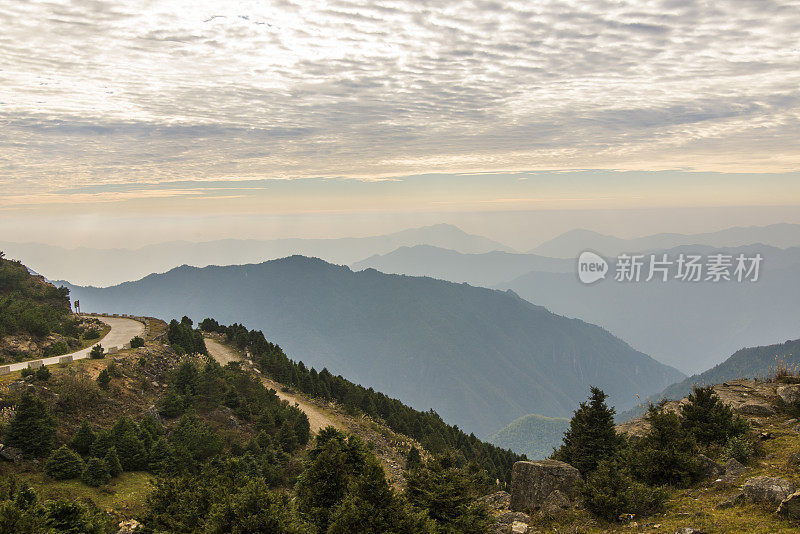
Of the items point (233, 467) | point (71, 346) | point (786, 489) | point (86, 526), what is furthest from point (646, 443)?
point (71, 346)

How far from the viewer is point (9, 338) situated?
37.3 meters

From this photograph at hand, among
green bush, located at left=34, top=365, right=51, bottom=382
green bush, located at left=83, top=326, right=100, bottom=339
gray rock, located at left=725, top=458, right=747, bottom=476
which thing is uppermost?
gray rock, located at left=725, top=458, right=747, bottom=476

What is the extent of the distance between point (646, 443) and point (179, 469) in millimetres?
24300

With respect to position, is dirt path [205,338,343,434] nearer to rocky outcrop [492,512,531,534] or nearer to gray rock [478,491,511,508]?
gray rock [478,491,511,508]

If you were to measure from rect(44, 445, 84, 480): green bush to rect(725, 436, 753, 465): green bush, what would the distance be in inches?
1168

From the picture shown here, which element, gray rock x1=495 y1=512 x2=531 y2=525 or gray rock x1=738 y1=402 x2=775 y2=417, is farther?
gray rock x1=738 y1=402 x2=775 y2=417

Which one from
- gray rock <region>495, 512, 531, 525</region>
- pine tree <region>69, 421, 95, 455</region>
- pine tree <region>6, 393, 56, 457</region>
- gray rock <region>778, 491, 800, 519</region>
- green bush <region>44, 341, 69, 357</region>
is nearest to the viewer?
gray rock <region>778, 491, 800, 519</region>

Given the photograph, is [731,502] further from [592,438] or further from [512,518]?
[592,438]

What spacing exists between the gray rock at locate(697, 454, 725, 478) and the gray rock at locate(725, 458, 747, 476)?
0.21 meters

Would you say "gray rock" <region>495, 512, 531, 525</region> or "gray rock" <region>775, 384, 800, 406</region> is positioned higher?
"gray rock" <region>775, 384, 800, 406</region>

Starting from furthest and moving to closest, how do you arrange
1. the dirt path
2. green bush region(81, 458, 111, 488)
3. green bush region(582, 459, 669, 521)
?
the dirt path
green bush region(81, 458, 111, 488)
green bush region(582, 459, 669, 521)

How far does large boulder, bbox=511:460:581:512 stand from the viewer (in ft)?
60.4

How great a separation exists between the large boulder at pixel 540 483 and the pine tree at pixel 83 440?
2238 centimetres

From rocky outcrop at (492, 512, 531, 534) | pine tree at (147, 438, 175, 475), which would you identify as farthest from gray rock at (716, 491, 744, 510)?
pine tree at (147, 438, 175, 475)
